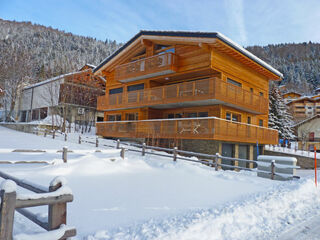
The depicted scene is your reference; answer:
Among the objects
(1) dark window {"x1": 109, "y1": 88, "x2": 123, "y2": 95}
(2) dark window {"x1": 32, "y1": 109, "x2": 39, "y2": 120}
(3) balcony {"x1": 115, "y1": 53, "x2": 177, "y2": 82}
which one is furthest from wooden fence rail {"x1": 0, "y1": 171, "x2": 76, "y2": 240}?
(2) dark window {"x1": 32, "y1": 109, "x2": 39, "y2": 120}

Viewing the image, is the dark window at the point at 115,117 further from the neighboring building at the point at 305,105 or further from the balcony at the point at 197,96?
the neighboring building at the point at 305,105

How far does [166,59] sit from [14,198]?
17.3m

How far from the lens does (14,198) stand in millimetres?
2420

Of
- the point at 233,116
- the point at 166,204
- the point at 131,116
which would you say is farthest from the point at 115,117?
the point at 166,204

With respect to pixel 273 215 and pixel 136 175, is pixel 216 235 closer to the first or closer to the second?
pixel 273 215

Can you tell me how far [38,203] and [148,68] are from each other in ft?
59.4

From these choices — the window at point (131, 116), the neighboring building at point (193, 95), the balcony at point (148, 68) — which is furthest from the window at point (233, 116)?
the window at point (131, 116)

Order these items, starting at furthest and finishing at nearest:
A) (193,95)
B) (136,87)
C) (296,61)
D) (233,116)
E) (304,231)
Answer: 1. (296,61)
2. (136,87)
3. (233,116)
4. (193,95)
5. (304,231)

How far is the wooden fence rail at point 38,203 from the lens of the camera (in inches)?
93.5

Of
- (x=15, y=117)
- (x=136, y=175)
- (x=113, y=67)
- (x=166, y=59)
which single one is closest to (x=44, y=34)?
(x=15, y=117)

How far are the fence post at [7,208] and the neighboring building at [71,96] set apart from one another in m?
27.0

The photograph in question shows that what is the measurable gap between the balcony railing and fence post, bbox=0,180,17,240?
13175 mm

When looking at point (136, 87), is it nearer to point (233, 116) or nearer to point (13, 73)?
point (233, 116)

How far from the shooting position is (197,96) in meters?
16.5
